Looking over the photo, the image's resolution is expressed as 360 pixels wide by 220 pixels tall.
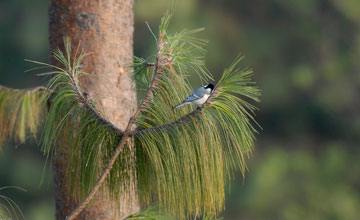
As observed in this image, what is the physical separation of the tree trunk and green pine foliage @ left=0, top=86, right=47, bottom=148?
4.5 inches

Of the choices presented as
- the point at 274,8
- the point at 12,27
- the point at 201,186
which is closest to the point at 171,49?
the point at 201,186

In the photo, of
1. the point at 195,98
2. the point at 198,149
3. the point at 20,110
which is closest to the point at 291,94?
the point at 20,110

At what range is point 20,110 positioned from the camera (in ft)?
5.11

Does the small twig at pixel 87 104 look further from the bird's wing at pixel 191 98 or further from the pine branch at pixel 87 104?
the bird's wing at pixel 191 98

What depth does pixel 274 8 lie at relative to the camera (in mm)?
6711

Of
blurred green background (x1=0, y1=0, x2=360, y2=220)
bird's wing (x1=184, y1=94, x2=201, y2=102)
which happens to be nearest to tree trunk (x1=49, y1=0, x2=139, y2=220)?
bird's wing (x1=184, y1=94, x2=201, y2=102)

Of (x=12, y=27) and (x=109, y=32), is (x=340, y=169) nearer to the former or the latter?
(x=12, y=27)

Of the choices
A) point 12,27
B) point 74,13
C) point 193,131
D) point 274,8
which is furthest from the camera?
point 12,27

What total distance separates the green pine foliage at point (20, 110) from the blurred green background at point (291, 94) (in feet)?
13.9

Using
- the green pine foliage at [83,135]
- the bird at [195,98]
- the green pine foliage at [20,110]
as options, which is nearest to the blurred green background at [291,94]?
the green pine foliage at [20,110]

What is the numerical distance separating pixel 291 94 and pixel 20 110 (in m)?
5.13

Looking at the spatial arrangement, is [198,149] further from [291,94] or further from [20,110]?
[291,94]

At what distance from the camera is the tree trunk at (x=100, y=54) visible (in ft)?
4.80

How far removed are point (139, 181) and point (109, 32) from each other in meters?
0.46
